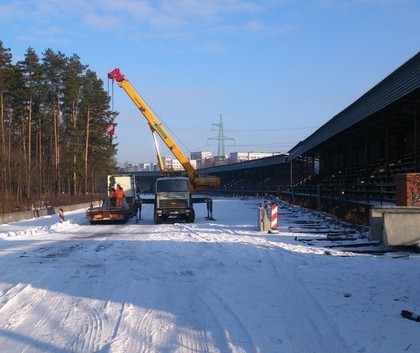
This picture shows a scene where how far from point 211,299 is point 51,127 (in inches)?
2289

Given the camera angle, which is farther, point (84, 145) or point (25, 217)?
point (84, 145)

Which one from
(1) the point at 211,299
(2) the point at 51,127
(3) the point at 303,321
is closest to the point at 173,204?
(1) the point at 211,299

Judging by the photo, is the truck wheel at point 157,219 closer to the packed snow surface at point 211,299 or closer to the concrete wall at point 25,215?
the concrete wall at point 25,215

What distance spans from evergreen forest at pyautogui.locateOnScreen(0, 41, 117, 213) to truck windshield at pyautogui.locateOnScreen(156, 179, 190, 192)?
1689cm

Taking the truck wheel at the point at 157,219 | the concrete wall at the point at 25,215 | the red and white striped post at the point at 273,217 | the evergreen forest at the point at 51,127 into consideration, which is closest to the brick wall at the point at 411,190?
the red and white striped post at the point at 273,217

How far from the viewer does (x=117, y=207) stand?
2872 centimetres

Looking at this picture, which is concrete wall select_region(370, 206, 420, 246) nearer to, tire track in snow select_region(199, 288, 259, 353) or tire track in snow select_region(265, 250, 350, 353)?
tire track in snow select_region(265, 250, 350, 353)

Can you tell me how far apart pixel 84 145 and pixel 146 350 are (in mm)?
63681

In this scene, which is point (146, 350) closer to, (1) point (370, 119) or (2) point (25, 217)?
(1) point (370, 119)

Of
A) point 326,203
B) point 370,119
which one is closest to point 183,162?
point 326,203

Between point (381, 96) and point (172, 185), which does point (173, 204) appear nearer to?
point (172, 185)

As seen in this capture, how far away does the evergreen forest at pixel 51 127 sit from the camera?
48219mm

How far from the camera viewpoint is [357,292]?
904cm

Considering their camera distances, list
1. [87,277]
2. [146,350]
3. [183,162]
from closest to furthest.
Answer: [146,350], [87,277], [183,162]
